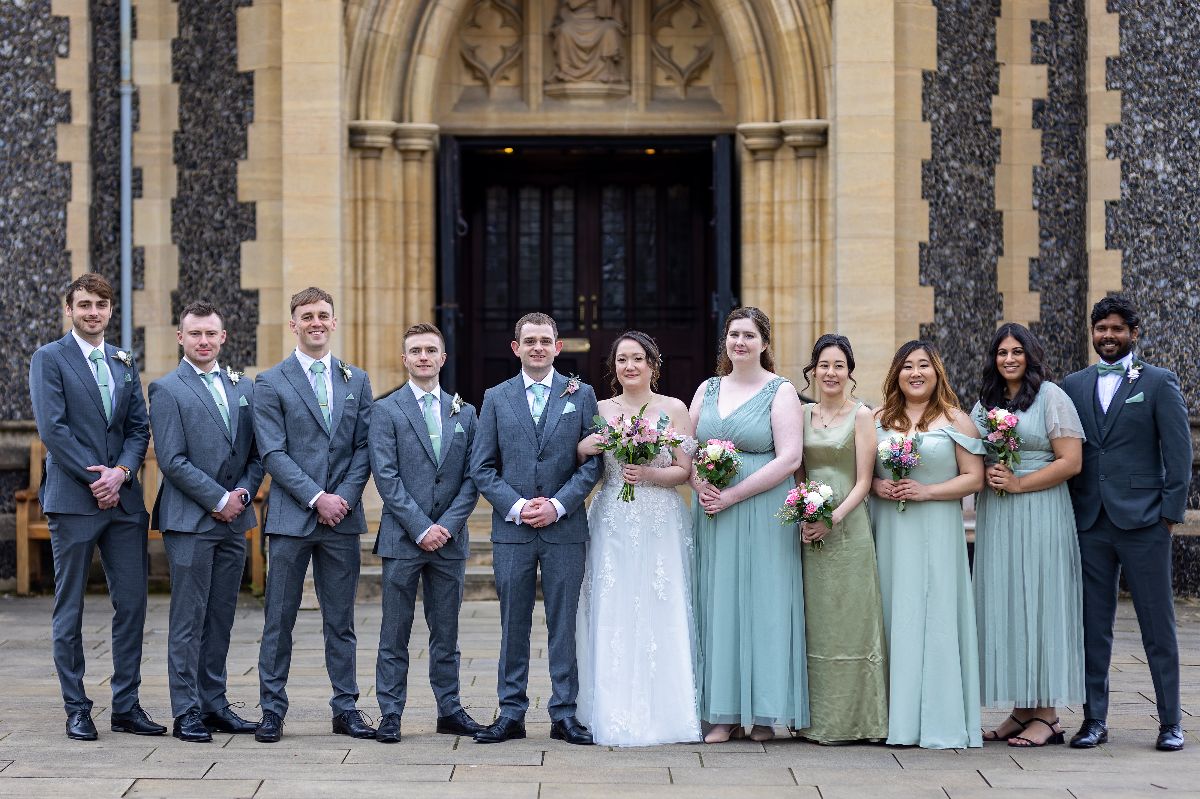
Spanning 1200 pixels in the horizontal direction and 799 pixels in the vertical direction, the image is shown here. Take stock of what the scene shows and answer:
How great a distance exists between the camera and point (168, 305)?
11.4 m

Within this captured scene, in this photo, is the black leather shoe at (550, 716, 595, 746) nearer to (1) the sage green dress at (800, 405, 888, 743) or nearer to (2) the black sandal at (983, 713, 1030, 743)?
(1) the sage green dress at (800, 405, 888, 743)

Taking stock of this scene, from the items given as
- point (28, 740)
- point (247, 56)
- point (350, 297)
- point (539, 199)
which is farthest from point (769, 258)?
point (28, 740)

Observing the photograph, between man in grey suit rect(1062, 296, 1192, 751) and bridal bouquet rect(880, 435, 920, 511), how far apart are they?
0.73m

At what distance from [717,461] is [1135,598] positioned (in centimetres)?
182

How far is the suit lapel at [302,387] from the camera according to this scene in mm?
6637

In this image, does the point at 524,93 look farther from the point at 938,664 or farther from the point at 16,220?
the point at 938,664

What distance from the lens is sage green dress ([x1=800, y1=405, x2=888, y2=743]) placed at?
6.60 meters

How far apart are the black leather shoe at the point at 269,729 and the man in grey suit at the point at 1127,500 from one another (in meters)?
3.18

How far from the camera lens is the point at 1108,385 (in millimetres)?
6812

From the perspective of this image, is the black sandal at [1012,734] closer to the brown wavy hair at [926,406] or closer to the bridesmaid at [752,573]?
the bridesmaid at [752,573]

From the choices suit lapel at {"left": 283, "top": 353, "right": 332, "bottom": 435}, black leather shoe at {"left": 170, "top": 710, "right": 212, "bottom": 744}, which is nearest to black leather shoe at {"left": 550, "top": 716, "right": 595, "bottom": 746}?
black leather shoe at {"left": 170, "top": 710, "right": 212, "bottom": 744}

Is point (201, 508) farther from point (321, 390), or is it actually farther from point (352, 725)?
point (352, 725)

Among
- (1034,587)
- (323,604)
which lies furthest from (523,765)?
(1034,587)

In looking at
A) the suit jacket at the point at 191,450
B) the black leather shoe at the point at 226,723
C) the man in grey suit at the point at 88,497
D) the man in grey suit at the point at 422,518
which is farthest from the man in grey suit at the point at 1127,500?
the man in grey suit at the point at 88,497
